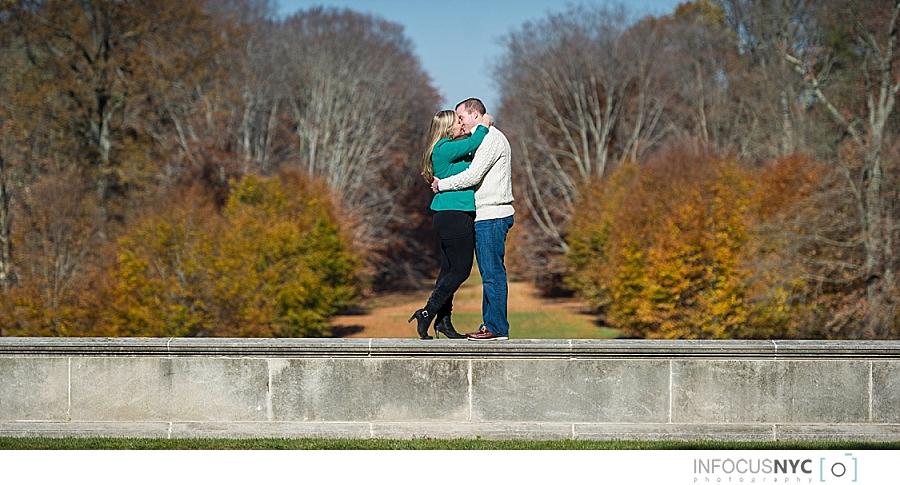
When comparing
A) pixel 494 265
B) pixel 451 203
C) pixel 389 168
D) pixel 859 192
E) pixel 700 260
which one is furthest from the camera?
pixel 389 168

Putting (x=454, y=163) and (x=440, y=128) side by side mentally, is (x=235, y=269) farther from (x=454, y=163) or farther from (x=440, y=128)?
(x=440, y=128)

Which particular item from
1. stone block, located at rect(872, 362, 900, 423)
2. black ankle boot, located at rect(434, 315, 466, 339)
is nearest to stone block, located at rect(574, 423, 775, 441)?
Answer: stone block, located at rect(872, 362, 900, 423)

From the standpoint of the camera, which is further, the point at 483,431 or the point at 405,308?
the point at 405,308

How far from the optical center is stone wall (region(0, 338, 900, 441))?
7906 mm

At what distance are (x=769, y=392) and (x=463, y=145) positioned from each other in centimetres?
320

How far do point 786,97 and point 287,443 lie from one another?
1640 inches

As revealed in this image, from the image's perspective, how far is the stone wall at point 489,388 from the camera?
791 cm

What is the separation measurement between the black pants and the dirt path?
30.5 meters

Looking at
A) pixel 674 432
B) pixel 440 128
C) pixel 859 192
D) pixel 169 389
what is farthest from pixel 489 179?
pixel 859 192

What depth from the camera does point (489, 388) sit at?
7941 millimetres

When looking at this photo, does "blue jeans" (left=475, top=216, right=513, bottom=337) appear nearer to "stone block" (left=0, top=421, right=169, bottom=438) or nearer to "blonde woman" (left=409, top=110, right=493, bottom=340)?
"blonde woman" (left=409, top=110, right=493, bottom=340)

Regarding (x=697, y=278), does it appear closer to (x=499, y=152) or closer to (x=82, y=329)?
(x=82, y=329)

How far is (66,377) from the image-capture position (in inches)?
317

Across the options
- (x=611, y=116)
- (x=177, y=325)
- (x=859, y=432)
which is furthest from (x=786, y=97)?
(x=859, y=432)
